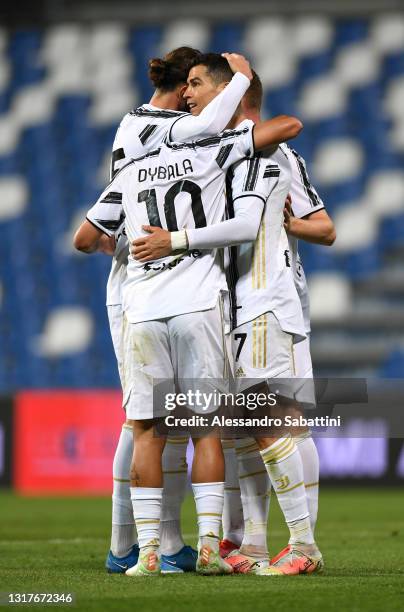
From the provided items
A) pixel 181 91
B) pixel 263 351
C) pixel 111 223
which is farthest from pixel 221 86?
pixel 263 351

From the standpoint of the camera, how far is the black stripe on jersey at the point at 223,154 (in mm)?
4266

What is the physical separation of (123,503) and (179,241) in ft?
3.60

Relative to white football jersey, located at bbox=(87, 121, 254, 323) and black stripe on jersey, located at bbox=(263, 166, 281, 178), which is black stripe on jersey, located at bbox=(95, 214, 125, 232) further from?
black stripe on jersey, located at bbox=(263, 166, 281, 178)

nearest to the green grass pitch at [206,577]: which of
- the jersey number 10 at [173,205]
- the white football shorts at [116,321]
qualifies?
the white football shorts at [116,321]

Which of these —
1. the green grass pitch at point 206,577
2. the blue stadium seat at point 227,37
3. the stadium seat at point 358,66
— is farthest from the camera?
the blue stadium seat at point 227,37

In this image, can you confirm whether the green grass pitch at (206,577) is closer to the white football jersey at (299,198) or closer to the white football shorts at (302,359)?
the white football shorts at (302,359)

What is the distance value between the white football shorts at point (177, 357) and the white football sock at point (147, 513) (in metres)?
0.26

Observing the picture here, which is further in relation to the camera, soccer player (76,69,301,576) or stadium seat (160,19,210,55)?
Result: stadium seat (160,19,210,55)

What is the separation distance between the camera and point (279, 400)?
427 centimetres

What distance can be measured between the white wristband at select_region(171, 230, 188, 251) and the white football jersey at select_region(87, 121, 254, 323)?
57 millimetres

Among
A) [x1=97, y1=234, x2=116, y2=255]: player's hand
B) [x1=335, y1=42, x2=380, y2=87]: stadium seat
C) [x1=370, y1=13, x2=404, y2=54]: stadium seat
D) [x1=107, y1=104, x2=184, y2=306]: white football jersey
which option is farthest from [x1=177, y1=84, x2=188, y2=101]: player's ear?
[x1=370, y1=13, x2=404, y2=54]: stadium seat

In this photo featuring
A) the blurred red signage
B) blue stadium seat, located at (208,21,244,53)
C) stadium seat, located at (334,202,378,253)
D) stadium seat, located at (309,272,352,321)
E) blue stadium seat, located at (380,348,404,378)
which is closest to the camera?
the blurred red signage

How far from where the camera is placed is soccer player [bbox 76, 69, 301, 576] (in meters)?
4.14

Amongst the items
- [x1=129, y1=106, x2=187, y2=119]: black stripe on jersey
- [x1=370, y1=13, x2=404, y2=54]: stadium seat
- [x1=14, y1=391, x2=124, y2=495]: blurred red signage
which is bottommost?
[x1=14, y1=391, x2=124, y2=495]: blurred red signage
